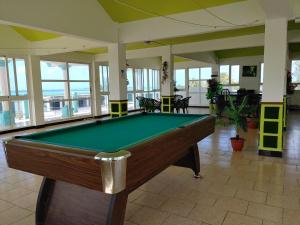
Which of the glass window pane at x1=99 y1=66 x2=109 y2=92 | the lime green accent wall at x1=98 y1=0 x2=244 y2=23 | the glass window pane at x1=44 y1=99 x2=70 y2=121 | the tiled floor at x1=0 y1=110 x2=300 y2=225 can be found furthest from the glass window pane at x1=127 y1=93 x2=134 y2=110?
the tiled floor at x1=0 y1=110 x2=300 y2=225

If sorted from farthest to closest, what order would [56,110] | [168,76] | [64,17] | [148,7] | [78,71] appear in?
[78,71], [56,110], [168,76], [148,7], [64,17]

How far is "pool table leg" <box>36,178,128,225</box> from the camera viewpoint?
1.80 meters

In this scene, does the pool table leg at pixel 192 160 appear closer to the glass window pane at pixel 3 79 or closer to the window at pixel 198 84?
the glass window pane at pixel 3 79

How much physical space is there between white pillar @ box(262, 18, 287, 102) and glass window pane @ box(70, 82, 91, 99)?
24.5 feet

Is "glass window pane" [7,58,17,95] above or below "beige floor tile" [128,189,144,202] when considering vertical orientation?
above

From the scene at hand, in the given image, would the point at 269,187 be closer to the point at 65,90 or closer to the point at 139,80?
the point at 65,90

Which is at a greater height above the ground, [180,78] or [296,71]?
→ [296,71]

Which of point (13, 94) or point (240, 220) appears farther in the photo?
point (13, 94)

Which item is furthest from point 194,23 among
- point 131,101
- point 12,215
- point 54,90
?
point 131,101

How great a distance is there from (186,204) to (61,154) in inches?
67.8

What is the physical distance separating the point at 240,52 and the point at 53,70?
8.85 meters

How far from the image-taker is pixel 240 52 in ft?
38.2

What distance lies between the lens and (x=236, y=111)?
4.56m

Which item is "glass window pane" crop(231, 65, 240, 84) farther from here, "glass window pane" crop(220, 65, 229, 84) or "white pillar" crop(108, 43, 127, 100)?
"white pillar" crop(108, 43, 127, 100)
